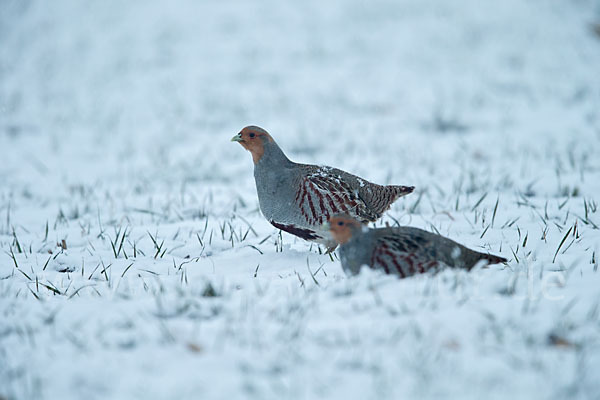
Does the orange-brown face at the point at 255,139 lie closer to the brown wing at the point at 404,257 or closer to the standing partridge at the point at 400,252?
the standing partridge at the point at 400,252

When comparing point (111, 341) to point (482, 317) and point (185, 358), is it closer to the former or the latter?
point (185, 358)

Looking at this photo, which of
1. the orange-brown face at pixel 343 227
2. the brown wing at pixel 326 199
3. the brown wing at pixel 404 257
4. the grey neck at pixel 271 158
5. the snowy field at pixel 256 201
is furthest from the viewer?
the grey neck at pixel 271 158

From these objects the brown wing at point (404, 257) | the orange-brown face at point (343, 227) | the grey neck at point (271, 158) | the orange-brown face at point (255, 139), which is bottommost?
the brown wing at point (404, 257)

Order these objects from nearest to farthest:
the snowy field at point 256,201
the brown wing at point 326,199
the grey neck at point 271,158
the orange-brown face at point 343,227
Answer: the snowy field at point 256,201
the orange-brown face at point 343,227
the brown wing at point 326,199
the grey neck at point 271,158

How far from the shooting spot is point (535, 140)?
7082mm

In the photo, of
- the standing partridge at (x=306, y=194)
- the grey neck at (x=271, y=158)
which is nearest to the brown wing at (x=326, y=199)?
the standing partridge at (x=306, y=194)

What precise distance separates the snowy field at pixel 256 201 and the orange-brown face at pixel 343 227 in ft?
0.95

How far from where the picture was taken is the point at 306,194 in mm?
3678

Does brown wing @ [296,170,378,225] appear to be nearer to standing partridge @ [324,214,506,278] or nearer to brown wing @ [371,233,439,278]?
standing partridge @ [324,214,506,278]

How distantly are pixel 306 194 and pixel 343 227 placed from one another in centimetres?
70

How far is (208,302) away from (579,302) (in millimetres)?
1749

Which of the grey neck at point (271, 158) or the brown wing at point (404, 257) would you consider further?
the grey neck at point (271, 158)

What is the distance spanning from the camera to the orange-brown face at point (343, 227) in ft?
9.91

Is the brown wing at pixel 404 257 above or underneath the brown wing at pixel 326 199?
underneath
